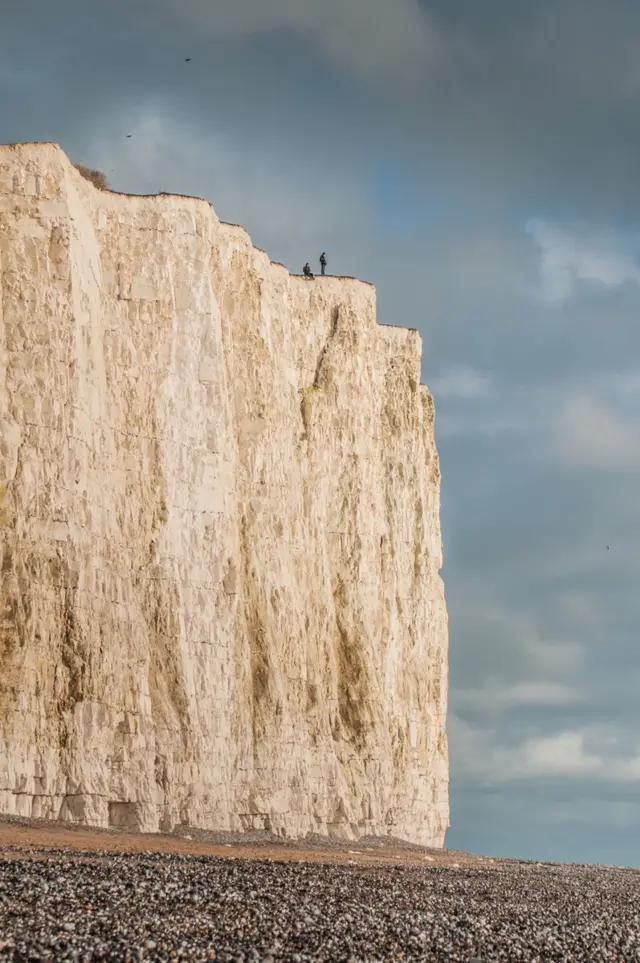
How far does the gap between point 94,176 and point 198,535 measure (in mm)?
12049

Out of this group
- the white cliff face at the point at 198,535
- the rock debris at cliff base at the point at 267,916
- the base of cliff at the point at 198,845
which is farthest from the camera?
the white cliff face at the point at 198,535

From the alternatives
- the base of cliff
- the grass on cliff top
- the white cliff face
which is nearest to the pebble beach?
the base of cliff

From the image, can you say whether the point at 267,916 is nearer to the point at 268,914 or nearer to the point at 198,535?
the point at 268,914

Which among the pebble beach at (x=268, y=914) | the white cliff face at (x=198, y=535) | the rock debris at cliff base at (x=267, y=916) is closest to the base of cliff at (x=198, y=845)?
the pebble beach at (x=268, y=914)

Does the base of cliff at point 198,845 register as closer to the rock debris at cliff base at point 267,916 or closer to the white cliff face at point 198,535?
the white cliff face at point 198,535

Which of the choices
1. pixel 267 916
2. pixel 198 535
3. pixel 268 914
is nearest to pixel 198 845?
pixel 198 535

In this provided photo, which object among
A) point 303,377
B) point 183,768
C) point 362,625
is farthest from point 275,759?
point 303,377

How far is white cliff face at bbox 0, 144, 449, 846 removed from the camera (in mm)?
35594

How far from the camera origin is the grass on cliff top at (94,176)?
43531 millimetres

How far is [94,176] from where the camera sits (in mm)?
44094

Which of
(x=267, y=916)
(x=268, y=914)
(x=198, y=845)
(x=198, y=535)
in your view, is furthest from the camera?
(x=198, y=535)

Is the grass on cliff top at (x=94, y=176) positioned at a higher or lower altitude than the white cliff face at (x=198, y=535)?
higher

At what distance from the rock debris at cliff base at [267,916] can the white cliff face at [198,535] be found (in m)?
8.60

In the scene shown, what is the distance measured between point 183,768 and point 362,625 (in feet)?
41.2
